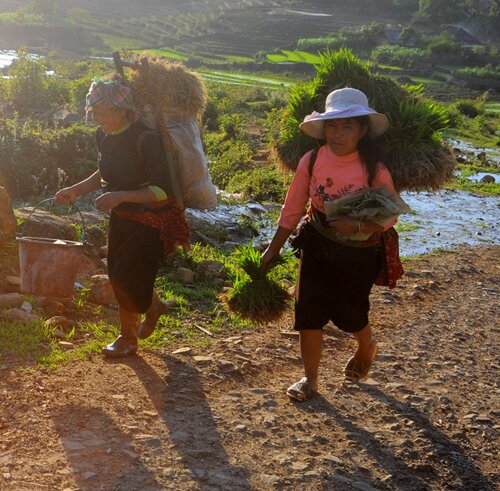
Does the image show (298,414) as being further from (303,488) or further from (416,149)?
(416,149)

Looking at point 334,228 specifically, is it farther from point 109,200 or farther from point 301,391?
point 109,200

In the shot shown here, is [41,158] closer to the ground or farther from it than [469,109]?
farther from it

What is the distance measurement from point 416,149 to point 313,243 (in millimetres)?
1503

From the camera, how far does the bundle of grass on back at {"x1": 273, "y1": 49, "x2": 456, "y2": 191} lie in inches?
204

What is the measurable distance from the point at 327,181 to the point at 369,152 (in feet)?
0.80

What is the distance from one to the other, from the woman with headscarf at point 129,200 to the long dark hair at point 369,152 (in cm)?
103

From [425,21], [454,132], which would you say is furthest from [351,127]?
[425,21]

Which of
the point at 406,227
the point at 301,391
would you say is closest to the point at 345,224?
the point at 301,391

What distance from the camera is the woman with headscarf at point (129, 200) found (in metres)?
4.16

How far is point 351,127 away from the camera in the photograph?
388 cm

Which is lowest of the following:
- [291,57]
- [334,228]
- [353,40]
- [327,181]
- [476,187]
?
[291,57]

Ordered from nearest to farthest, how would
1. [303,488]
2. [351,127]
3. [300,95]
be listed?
[303,488], [351,127], [300,95]

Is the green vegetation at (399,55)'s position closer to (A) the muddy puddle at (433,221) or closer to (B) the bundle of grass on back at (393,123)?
(A) the muddy puddle at (433,221)

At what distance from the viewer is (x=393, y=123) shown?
5430 millimetres
